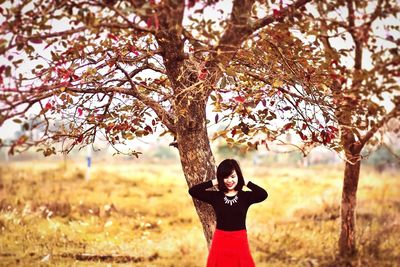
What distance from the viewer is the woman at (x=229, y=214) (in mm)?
4738

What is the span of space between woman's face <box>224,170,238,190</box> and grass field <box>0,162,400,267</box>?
13.5 feet

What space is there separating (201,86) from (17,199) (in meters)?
8.90

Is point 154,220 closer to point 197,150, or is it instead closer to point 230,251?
point 197,150

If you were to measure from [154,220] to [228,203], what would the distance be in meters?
6.83

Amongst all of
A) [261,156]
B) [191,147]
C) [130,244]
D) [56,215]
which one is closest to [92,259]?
[130,244]

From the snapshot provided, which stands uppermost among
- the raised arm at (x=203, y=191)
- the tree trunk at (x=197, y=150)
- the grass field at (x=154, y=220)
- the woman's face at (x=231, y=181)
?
the tree trunk at (x=197, y=150)

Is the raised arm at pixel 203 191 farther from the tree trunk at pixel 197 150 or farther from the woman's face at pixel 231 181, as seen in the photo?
the tree trunk at pixel 197 150

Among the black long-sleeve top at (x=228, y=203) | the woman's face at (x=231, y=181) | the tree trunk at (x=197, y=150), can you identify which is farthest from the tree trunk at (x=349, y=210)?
the woman's face at (x=231, y=181)

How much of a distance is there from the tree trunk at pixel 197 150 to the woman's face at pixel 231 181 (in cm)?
53

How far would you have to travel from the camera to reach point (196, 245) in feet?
31.0

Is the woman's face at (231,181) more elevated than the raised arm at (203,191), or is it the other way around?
the woman's face at (231,181)

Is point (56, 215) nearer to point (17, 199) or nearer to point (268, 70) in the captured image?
point (17, 199)

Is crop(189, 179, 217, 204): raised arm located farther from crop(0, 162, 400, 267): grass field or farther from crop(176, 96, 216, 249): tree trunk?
crop(0, 162, 400, 267): grass field

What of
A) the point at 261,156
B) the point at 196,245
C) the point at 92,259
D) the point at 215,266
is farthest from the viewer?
the point at 261,156
